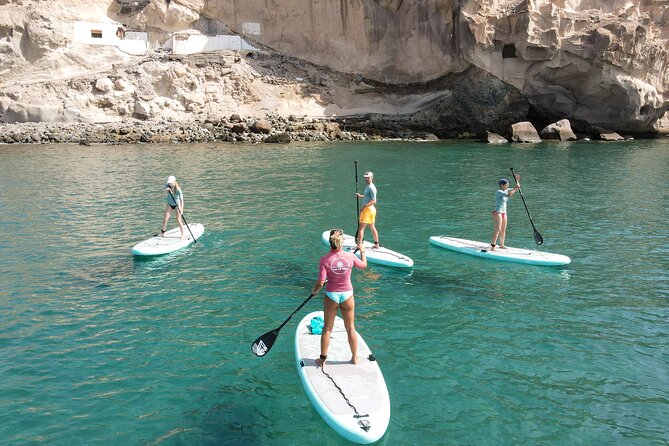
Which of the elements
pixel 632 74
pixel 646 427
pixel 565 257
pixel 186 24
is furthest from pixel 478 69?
pixel 646 427

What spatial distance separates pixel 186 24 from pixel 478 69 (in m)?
28.3

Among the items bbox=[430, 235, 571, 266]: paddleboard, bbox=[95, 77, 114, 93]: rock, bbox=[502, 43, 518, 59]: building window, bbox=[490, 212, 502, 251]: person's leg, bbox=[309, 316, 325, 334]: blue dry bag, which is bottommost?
bbox=[309, 316, 325, 334]: blue dry bag

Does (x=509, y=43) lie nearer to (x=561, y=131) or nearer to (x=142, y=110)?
(x=561, y=131)

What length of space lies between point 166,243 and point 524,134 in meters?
34.6

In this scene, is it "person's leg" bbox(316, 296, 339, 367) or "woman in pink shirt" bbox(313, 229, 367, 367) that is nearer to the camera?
"woman in pink shirt" bbox(313, 229, 367, 367)

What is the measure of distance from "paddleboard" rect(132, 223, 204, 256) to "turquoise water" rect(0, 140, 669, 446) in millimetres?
268

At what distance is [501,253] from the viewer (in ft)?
44.5

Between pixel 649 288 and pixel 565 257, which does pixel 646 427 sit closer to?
pixel 649 288

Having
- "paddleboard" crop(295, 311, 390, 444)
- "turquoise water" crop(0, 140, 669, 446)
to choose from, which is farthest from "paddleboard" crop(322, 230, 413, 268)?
"paddleboard" crop(295, 311, 390, 444)

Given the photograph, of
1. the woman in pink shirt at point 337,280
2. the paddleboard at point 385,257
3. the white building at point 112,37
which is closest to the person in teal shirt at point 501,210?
the paddleboard at point 385,257

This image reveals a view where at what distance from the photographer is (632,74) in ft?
136

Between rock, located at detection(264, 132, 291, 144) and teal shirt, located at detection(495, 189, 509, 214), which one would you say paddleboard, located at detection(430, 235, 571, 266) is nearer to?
teal shirt, located at detection(495, 189, 509, 214)

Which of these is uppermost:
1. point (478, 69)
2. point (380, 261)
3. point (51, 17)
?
point (51, 17)

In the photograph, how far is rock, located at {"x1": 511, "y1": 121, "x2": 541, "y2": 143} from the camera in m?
41.9
